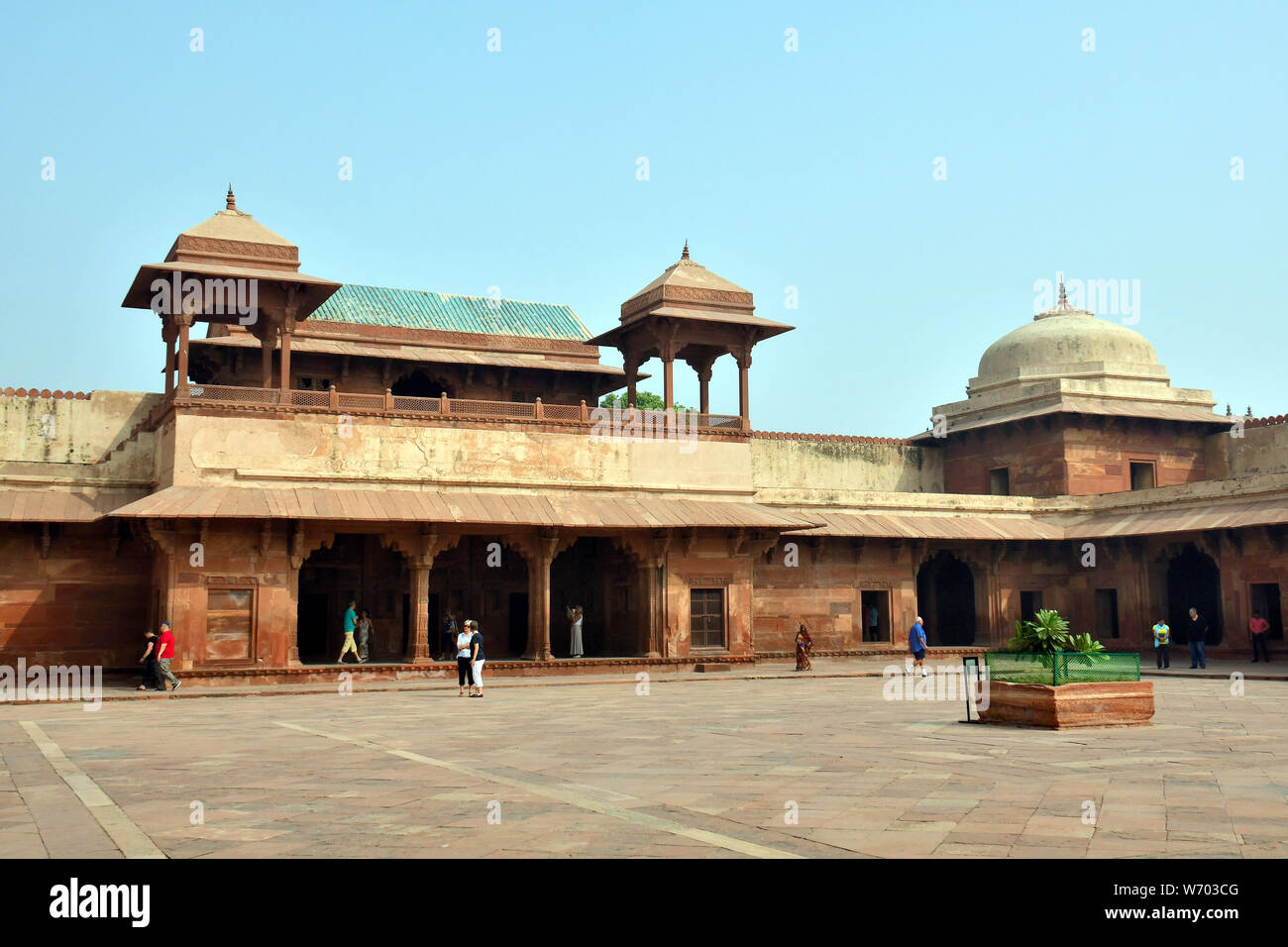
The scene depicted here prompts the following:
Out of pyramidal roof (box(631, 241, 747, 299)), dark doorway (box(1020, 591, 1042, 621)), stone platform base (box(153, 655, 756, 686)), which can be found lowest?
stone platform base (box(153, 655, 756, 686))

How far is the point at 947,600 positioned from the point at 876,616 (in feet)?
14.9

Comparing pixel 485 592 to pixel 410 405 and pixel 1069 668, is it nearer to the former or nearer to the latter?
pixel 410 405

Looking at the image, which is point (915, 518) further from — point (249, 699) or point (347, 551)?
point (249, 699)

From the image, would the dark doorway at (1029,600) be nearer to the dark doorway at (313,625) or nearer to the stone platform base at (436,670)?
the stone platform base at (436,670)

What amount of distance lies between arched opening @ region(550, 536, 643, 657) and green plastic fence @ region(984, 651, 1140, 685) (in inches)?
536

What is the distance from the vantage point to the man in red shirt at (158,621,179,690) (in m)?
19.8

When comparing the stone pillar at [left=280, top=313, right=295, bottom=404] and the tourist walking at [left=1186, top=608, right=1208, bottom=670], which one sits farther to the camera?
the tourist walking at [left=1186, top=608, right=1208, bottom=670]

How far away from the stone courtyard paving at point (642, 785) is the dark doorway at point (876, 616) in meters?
13.6

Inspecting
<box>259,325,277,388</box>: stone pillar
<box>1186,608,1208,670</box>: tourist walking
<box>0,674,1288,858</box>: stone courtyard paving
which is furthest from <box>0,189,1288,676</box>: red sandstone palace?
<box>0,674,1288,858</box>: stone courtyard paving

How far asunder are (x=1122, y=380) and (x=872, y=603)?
10631 mm

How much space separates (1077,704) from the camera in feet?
40.7

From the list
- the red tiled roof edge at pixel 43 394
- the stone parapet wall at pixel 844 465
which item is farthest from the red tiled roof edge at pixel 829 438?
the red tiled roof edge at pixel 43 394

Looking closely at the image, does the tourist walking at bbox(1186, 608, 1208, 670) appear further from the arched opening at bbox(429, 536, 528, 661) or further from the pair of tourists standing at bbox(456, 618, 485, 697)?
the pair of tourists standing at bbox(456, 618, 485, 697)
